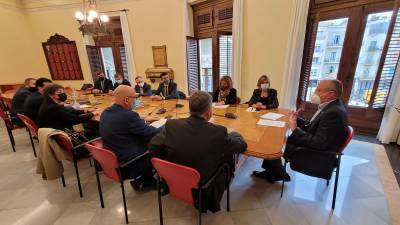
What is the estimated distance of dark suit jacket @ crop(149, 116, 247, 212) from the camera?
1240 millimetres

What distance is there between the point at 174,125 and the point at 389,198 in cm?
232

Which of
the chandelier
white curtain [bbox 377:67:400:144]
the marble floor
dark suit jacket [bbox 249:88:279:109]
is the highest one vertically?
the chandelier

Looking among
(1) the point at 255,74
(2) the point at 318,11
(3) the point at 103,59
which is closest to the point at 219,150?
(1) the point at 255,74

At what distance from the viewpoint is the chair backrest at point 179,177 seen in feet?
3.90

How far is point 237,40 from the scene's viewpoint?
407 cm

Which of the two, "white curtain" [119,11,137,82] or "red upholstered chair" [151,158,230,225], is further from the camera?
"white curtain" [119,11,137,82]

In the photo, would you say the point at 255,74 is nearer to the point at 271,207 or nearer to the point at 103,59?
the point at 271,207

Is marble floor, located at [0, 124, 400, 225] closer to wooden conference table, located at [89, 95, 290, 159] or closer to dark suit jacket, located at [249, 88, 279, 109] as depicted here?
wooden conference table, located at [89, 95, 290, 159]

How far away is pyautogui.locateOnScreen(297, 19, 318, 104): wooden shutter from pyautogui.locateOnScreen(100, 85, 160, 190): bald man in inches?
129

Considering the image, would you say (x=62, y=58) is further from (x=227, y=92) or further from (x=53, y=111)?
(x=227, y=92)

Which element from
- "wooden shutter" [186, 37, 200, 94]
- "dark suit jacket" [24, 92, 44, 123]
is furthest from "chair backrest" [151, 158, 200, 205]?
"wooden shutter" [186, 37, 200, 94]

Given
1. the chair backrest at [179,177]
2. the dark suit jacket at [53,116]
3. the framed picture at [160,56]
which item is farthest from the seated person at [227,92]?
the framed picture at [160,56]

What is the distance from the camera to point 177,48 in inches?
208

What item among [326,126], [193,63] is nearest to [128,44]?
[193,63]
